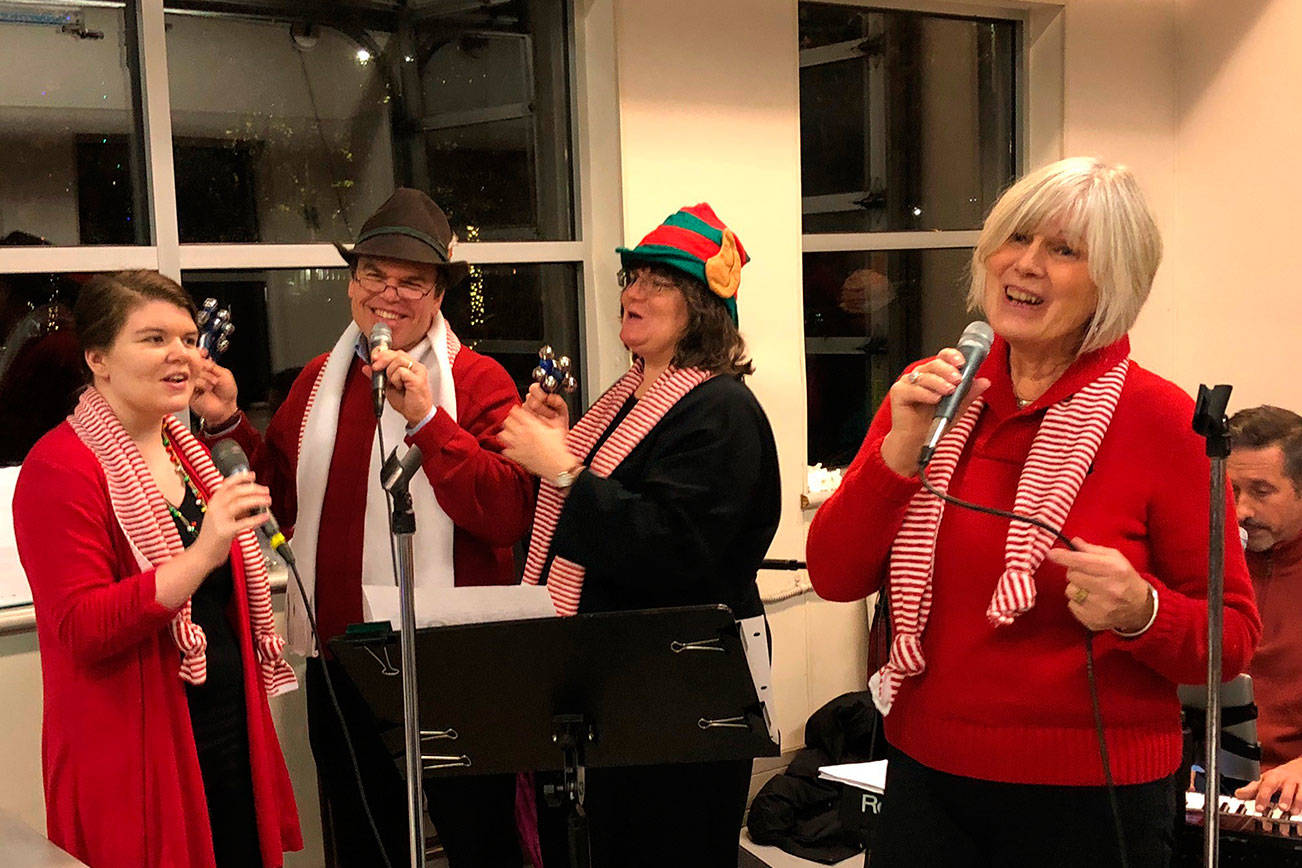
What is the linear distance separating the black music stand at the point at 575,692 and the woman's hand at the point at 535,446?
0.42 meters

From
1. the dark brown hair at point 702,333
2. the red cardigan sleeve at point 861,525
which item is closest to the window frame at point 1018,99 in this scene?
the dark brown hair at point 702,333

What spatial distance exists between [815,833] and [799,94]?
2124 mm

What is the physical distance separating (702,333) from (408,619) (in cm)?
97

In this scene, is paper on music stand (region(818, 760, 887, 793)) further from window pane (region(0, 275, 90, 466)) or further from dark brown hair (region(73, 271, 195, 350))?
window pane (region(0, 275, 90, 466))

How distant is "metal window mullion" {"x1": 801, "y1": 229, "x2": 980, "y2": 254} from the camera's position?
13.3 feet

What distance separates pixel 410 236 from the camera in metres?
2.45

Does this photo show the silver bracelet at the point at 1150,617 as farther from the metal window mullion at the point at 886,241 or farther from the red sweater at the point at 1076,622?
the metal window mullion at the point at 886,241

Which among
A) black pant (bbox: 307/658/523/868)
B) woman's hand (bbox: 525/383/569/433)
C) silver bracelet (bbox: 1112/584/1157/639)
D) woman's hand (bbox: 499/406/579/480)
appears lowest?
black pant (bbox: 307/658/523/868)

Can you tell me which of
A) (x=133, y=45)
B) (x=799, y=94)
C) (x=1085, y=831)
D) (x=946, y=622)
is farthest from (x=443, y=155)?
(x=1085, y=831)

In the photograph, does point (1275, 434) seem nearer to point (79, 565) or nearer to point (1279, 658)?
point (1279, 658)

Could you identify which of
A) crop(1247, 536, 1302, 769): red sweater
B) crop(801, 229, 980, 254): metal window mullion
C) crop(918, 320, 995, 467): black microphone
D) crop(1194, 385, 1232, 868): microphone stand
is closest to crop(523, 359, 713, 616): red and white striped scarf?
crop(918, 320, 995, 467): black microphone

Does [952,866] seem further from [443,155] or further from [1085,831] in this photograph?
[443,155]

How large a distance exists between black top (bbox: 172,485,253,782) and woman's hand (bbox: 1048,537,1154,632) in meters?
1.39

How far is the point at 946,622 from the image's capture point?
1662mm
